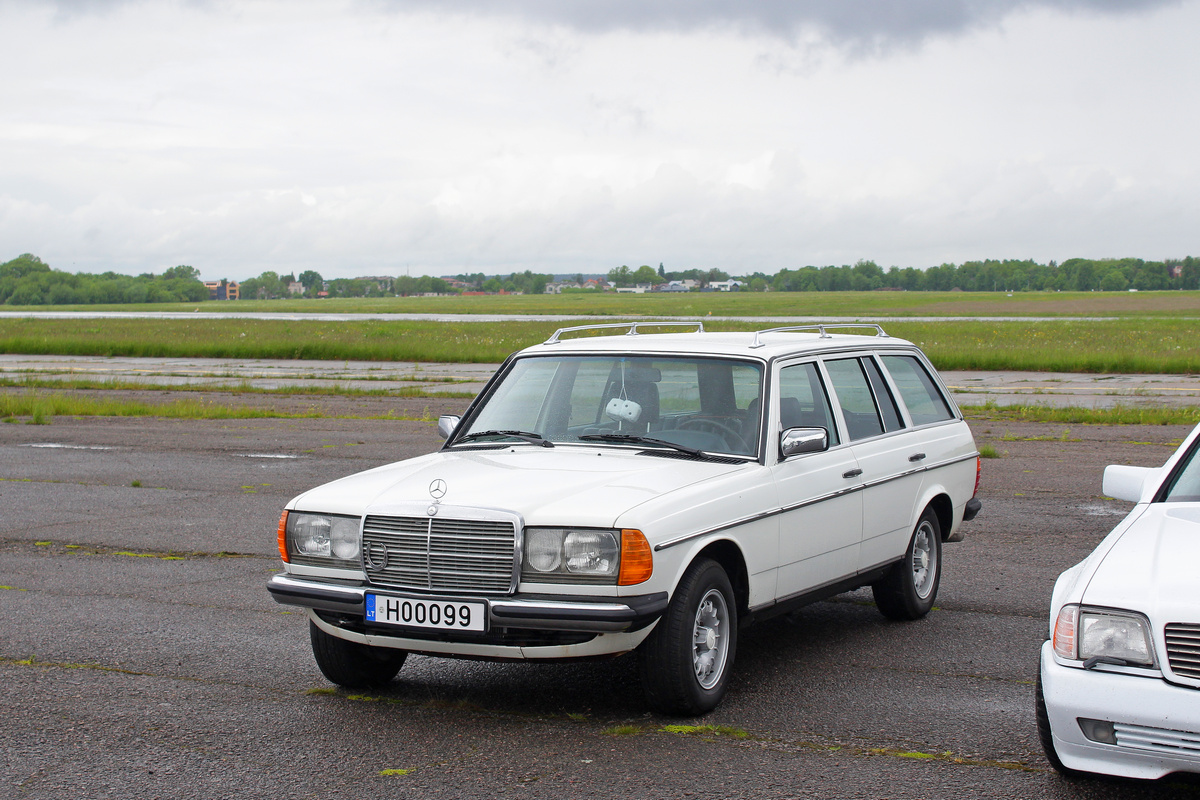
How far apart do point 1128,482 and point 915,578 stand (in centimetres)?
205

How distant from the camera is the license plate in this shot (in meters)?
4.59

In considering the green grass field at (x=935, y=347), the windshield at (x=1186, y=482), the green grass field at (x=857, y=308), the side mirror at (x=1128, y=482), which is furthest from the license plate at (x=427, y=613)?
the green grass field at (x=857, y=308)

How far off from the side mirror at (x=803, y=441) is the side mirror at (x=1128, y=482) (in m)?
1.23

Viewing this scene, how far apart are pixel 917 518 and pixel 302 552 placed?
353cm

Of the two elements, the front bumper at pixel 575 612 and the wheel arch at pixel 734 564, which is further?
the wheel arch at pixel 734 564

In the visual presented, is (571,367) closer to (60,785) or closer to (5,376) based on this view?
(60,785)

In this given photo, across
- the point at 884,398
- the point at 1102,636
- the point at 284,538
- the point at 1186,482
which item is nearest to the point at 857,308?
the point at 884,398

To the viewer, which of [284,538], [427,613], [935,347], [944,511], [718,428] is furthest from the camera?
[935,347]

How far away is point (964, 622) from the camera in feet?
22.1

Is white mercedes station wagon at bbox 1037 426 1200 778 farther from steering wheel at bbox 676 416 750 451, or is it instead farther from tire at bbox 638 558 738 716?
steering wheel at bbox 676 416 750 451

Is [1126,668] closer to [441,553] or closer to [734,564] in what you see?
[734,564]

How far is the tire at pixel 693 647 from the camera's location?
4.71m

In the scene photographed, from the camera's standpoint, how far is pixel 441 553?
15.4ft

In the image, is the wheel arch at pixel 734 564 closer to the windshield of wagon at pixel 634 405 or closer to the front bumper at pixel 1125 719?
the windshield of wagon at pixel 634 405
